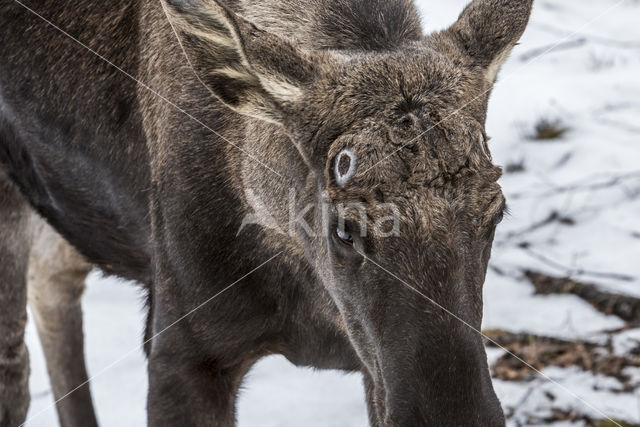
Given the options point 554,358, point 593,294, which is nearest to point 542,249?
point 593,294

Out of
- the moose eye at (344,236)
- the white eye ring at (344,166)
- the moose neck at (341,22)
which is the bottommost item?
the moose eye at (344,236)

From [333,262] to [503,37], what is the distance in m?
1.05

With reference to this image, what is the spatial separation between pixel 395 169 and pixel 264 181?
0.86 m

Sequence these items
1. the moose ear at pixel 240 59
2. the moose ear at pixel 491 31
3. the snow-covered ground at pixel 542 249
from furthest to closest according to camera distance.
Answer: the snow-covered ground at pixel 542 249
the moose ear at pixel 491 31
the moose ear at pixel 240 59

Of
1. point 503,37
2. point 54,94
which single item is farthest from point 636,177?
point 54,94

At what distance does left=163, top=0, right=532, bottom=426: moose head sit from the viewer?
9.90 ft

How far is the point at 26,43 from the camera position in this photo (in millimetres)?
4609

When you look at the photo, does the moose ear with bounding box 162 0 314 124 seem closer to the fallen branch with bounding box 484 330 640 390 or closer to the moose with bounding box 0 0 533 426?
the moose with bounding box 0 0 533 426

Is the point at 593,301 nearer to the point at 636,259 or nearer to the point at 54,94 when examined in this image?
the point at 636,259

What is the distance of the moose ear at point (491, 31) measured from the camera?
3727mm

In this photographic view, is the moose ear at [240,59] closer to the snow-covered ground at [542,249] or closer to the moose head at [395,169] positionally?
the moose head at [395,169]

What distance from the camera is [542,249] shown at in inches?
259

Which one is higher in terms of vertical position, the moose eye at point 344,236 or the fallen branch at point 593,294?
the fallen branch at point 593,294

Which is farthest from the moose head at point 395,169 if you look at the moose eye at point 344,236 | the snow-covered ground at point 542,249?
the snow-covered ground at point 542,249
